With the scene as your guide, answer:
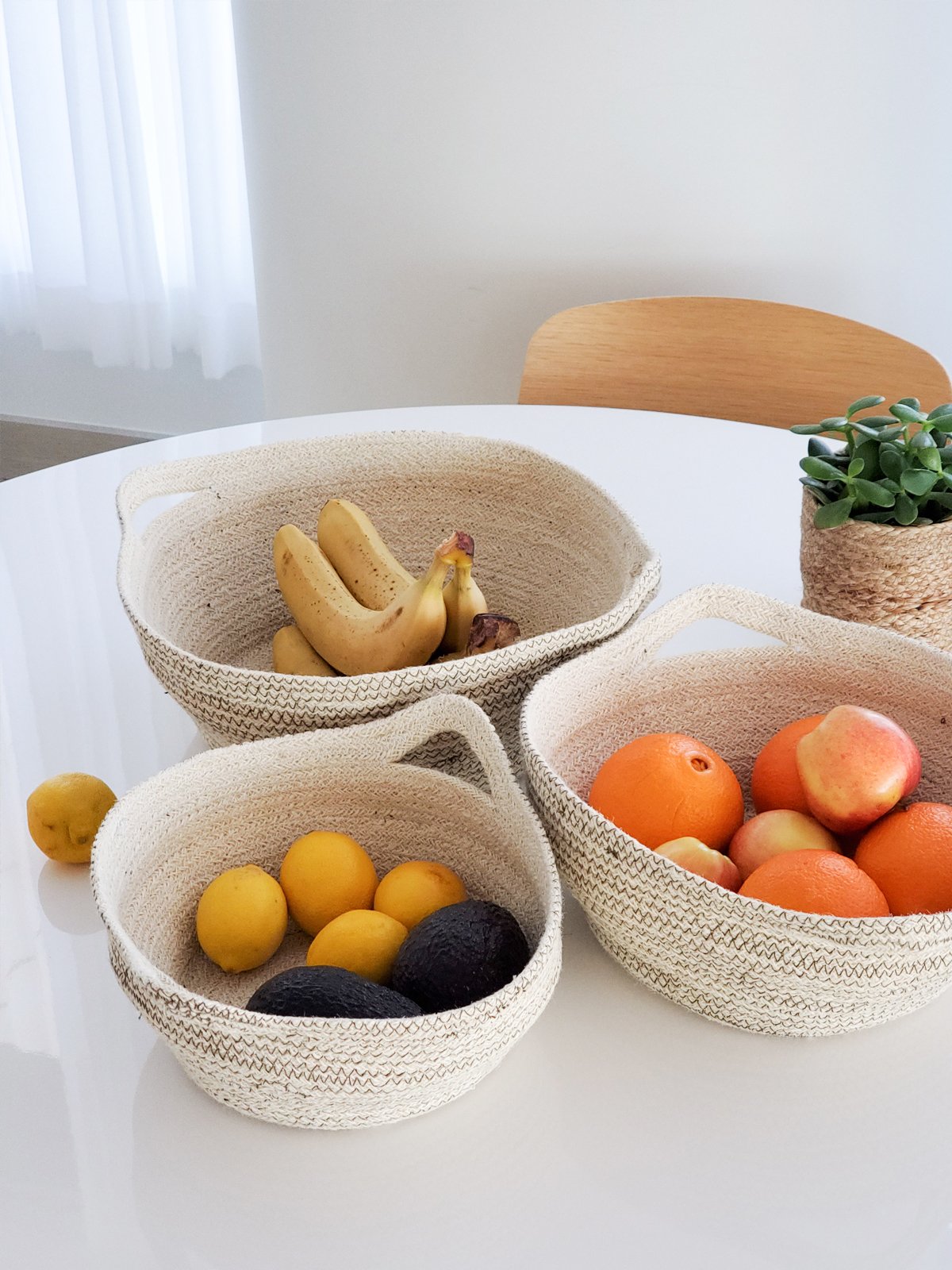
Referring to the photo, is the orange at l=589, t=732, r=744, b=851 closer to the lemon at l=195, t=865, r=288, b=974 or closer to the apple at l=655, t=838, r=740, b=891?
the apple at l=655, t=838, r=740, b=891

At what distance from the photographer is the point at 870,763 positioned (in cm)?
56

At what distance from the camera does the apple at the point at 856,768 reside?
563mm

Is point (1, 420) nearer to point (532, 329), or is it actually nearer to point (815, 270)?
point (532, 329)

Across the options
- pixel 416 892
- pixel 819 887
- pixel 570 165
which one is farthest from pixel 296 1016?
pixel 570 165

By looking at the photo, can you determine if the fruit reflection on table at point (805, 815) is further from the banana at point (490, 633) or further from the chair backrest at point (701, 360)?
the chair backrest at point (701, 360)

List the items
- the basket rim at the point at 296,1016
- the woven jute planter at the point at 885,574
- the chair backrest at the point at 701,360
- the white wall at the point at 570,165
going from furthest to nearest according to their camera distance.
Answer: the white wall at the point at 570,165
the chair backrest at the point at 701,360
the woven jute planter at the point at 885,574
the basket rim at the point at 296,1016

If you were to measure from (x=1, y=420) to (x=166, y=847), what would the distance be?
9.89 ft

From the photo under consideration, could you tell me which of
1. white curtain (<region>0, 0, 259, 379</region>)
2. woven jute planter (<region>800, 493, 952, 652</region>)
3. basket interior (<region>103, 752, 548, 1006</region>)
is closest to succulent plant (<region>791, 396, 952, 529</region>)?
woven jute planter (<region>800, 493, 952, 652</region>)

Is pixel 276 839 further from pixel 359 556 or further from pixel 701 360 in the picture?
pixel 701 360

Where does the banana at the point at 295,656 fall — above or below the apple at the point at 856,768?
below

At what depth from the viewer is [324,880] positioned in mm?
578

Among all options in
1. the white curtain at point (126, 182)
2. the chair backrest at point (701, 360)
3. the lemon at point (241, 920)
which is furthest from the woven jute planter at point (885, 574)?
the white curtain at point (126, 182)

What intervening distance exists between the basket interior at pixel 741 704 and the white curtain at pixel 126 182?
2.32 meters

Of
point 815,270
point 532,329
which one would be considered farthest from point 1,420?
point 815,270
